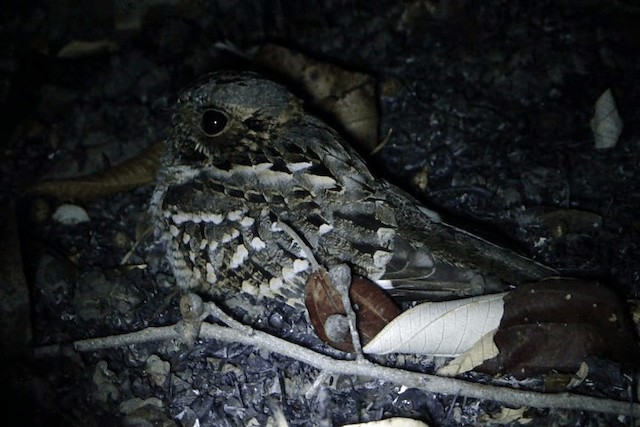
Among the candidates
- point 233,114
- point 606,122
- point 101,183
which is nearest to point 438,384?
point 233,114

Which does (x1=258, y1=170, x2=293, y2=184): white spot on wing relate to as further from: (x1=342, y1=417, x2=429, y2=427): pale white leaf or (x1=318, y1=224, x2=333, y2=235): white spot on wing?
(x1=342, y1=417, x2=429, y2=427): pale white leaf

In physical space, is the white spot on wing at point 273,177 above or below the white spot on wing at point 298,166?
below

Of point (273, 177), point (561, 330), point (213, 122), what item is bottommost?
point (561, 330)

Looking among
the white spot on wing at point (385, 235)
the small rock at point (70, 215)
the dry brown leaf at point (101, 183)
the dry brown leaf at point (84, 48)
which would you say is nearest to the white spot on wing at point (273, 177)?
the white spot on wing at point (385, 235)

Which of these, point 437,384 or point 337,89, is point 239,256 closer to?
point 437,384

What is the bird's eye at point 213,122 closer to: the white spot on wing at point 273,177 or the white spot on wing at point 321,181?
the white spot on wing at point 273,177

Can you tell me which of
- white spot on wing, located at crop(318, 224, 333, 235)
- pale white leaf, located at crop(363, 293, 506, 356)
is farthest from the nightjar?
pale white leaf, located at crop(363, 293, 506, 356)
